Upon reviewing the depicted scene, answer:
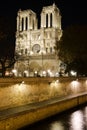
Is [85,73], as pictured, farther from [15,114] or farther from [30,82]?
[15,114]

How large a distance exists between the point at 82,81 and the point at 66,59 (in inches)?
388

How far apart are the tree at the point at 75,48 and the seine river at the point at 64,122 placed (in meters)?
17.6

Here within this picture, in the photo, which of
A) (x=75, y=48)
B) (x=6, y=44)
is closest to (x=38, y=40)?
(x=75, y=48)

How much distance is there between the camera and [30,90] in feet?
64.7

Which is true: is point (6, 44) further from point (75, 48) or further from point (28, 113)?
point (28, 113)

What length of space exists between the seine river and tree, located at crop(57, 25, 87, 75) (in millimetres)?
17553

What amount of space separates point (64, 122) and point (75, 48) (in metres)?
23.0

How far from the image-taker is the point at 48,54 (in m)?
69.8

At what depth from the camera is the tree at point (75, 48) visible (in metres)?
38.2

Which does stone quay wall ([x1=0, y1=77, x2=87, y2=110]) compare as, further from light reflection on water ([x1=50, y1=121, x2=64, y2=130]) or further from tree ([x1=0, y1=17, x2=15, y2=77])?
tree ([x1=0, y1=17, x2=15, y2=77])

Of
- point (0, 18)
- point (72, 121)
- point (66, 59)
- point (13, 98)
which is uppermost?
point (0, 18)

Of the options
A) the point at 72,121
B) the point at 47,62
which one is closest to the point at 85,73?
the point at 72,121

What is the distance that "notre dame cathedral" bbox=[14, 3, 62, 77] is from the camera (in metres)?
68.1

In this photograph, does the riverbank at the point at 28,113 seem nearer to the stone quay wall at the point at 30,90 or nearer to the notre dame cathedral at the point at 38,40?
the stone quay wall at the point at 30,90
